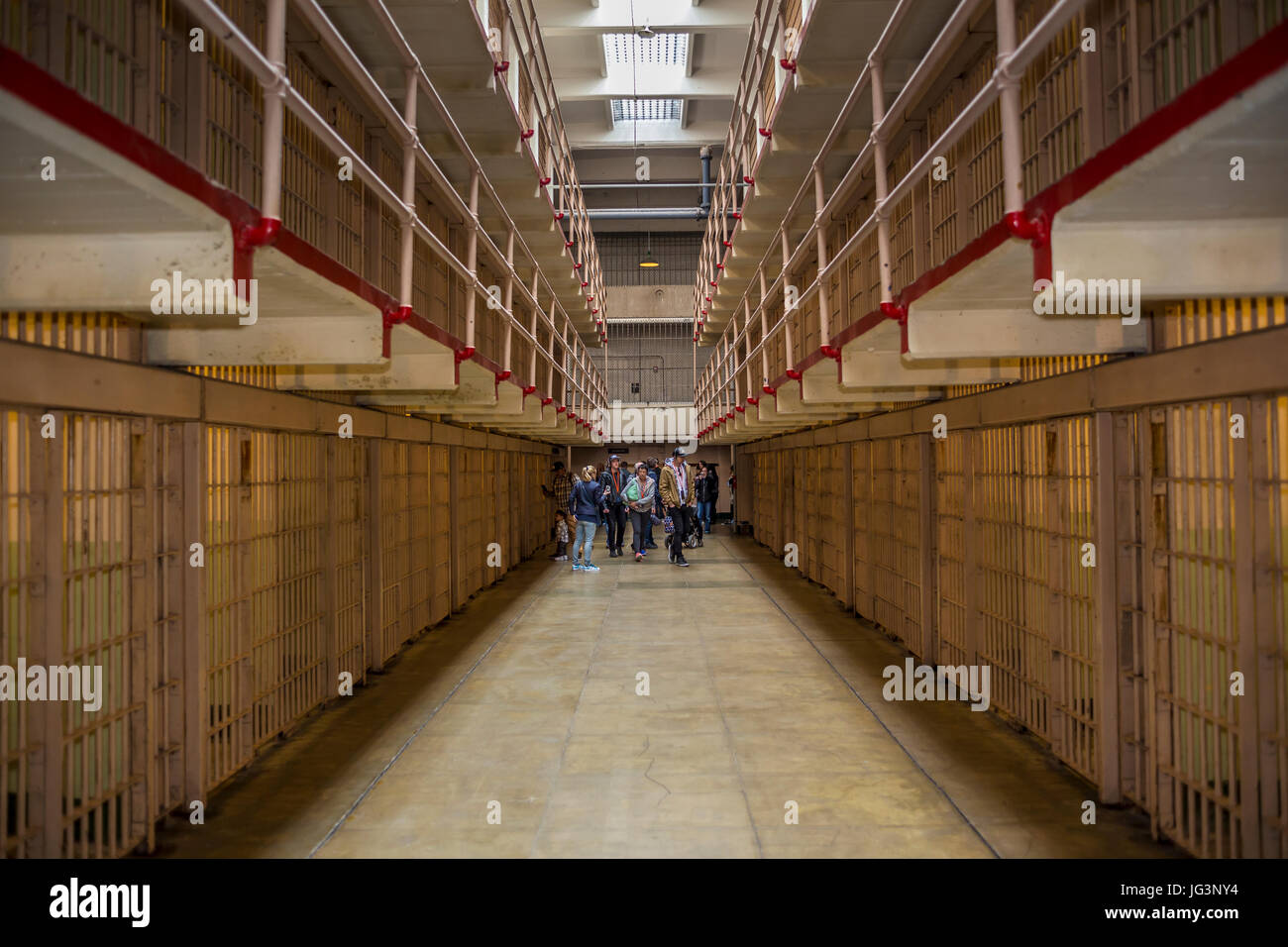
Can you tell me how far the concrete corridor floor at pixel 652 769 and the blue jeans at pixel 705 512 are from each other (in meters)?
11.6

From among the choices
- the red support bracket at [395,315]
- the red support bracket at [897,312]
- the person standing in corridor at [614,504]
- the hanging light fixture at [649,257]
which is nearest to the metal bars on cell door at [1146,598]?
the red support bracket at [897,312]

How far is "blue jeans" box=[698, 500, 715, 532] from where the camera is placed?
19.6 metres

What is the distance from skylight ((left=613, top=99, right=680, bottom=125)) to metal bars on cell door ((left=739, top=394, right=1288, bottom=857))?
16278mm

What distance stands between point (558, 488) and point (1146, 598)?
13916 millimetres

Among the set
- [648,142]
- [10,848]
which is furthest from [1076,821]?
[648,142]

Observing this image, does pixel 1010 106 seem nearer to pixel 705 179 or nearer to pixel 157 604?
pixel 157 604

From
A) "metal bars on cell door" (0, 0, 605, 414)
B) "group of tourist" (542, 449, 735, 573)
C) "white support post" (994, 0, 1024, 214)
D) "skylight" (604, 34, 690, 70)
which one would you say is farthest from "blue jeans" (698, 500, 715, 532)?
"white support post" (994, 0, 1024, 214)

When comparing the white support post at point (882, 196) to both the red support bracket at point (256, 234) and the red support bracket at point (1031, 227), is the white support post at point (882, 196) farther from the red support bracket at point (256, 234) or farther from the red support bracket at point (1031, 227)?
the red support bracket at point (256, 234)

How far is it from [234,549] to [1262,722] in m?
4.61

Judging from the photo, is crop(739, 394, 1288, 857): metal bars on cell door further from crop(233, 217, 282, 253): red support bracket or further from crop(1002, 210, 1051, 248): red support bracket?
crop(233, 217, 282, 253): red support bracket

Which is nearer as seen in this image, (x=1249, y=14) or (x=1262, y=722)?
(x=1249, y=14)

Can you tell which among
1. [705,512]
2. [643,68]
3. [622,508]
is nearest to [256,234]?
[622,508]
